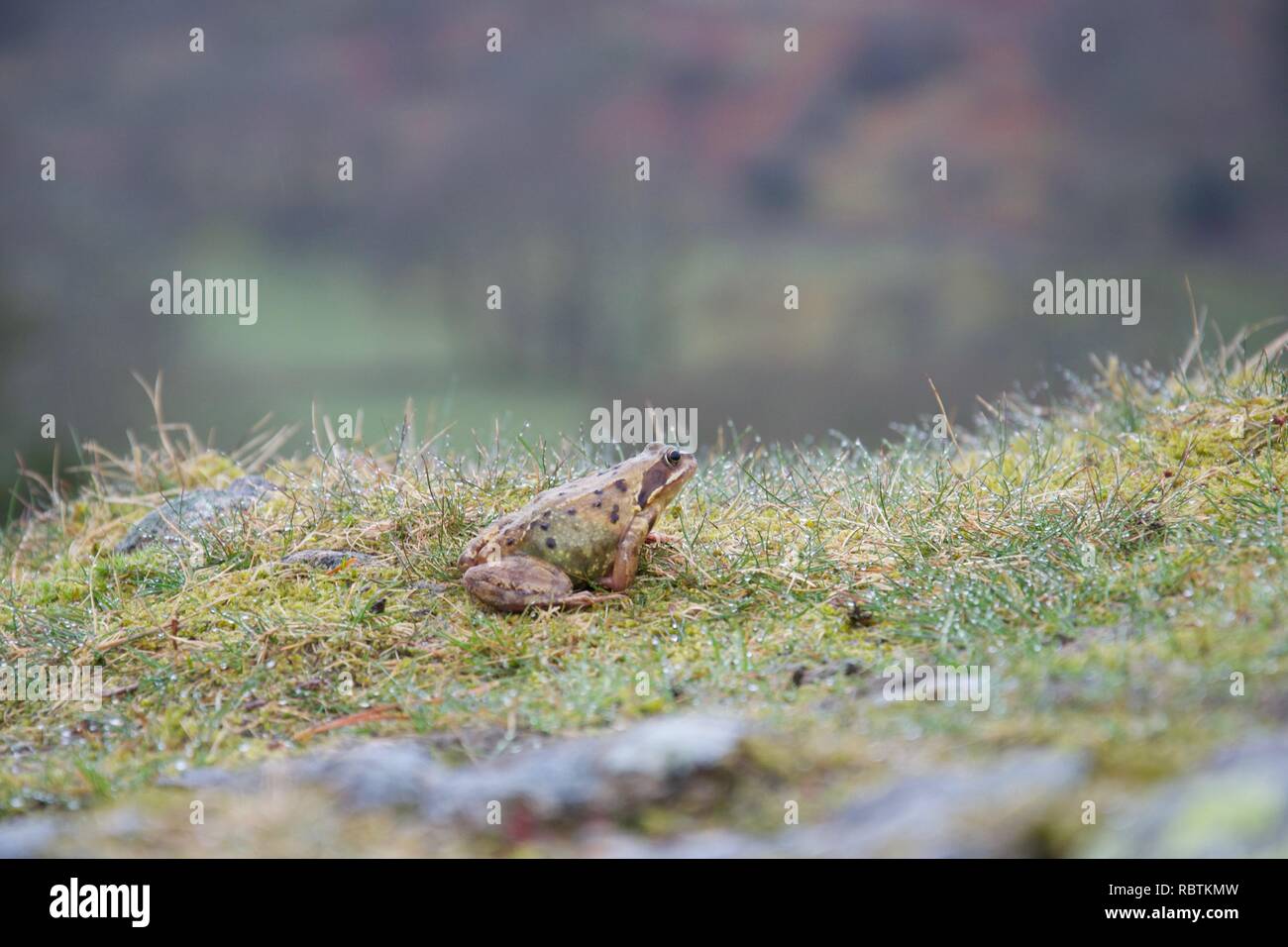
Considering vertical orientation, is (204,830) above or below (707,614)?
below

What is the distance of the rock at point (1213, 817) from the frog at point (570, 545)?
108 inches

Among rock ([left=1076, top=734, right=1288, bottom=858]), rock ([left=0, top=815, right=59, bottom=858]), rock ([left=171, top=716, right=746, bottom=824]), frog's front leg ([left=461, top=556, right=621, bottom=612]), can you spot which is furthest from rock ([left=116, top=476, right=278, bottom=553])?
rock ([left=1076, top=734, right=1288, bottom=858])

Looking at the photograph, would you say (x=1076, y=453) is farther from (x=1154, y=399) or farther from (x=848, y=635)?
(x=848, y=635)

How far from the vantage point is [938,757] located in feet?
9.70

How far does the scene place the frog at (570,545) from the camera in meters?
4.75

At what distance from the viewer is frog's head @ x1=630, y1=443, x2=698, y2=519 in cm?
502

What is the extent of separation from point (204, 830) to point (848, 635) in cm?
249

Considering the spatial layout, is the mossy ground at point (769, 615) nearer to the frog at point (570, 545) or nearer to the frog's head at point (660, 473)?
the frog at point (570, 545)

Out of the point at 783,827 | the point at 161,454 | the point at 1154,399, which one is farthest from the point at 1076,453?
the point at 161,454

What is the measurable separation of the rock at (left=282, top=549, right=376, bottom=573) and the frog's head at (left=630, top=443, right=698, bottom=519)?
4.66 ft

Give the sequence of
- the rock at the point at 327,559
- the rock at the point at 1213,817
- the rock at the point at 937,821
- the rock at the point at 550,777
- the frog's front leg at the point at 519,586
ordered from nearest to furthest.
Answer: the rock at the point at 1213,817 → the rock at the point at 937,821 → the rock at the point at 550,777 → the frog's front leg at the point at 519,586 → the rock at the point at 327,559

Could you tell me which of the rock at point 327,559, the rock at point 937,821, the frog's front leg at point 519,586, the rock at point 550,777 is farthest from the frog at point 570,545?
the rock at point 937,821

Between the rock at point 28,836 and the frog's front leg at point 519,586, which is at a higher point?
the frog's front leg at point 519,586

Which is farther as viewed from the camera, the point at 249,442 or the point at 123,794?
the point at 249,442
